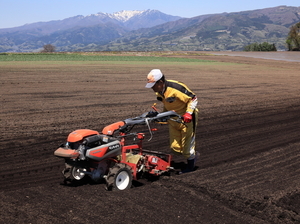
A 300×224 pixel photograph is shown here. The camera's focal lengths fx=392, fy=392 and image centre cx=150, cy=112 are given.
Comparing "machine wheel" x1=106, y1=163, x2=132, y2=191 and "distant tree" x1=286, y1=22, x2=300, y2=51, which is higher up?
"machine wheel" x1=106, y1=163, x2=132, y2=191

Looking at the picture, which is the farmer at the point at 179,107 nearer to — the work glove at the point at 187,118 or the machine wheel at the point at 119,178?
the work glove at the point at 187,118

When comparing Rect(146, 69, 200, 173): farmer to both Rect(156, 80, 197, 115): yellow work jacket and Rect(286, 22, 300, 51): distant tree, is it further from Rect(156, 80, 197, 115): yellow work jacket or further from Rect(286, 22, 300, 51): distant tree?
Rect(286, 22, 300, 51): distant tree

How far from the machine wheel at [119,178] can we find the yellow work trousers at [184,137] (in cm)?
133

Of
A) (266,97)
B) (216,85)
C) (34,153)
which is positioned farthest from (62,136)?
(216,85)

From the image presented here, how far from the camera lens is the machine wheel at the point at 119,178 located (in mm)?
6094

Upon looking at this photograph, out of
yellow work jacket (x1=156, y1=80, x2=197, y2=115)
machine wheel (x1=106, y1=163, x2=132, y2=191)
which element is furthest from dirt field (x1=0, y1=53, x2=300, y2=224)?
yellow work jacket (x1=156, y1=80, x2=197, y2=115)

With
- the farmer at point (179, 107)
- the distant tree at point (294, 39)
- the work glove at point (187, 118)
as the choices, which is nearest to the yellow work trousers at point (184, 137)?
the farmer at point (179, 107)

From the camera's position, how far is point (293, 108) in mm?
15547

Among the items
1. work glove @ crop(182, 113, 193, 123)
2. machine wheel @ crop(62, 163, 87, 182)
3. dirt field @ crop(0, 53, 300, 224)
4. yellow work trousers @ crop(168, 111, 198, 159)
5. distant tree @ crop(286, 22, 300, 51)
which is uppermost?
work glove @ crop(182, 113, 193, 123)

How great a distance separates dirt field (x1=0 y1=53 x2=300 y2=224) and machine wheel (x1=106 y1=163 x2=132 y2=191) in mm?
151

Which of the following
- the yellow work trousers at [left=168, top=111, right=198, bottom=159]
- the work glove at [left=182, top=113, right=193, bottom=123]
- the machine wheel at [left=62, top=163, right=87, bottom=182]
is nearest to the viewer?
the machine wheel at [left=62, top=163, right=87, bottom=182]

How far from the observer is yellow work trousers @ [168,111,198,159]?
7.18 meters

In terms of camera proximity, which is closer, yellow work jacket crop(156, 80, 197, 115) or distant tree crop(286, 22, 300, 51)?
yellow work jacket crop(156, 80, 197, 115)

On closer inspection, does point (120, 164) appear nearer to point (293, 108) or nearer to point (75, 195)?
point (75, 195)
